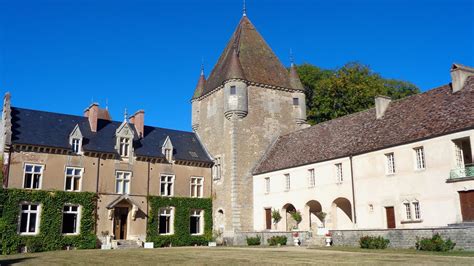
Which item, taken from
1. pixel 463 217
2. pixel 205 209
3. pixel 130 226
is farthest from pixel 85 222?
pixel 463 217

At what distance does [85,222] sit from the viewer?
101ft

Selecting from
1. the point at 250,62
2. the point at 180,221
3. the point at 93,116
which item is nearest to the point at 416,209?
the point at 180,221

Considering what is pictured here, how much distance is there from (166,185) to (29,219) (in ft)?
32.4

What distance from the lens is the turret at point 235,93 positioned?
3694cm

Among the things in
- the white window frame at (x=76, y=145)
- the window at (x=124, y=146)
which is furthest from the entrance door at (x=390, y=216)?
the white window frame at (x=76, y=145)

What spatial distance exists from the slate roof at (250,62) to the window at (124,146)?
9331 mm

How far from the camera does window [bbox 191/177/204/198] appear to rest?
37125 millimetres

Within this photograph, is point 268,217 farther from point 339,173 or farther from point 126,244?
point 126,244

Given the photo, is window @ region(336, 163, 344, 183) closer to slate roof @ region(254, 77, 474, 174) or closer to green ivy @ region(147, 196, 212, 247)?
slate roof @ region(254, 77, 474, 174)

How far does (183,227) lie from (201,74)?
15.2 m

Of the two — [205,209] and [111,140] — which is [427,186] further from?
[111,140]

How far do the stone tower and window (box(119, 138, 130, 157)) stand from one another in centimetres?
750

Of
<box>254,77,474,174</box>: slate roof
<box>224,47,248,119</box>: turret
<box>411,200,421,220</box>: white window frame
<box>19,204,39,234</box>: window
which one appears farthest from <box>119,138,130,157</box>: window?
<box>411,200,421,220</box>: white window frame

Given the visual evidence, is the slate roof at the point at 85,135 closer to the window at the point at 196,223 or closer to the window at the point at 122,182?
the window at the point at 122,182
